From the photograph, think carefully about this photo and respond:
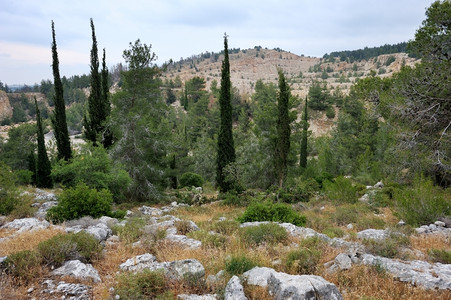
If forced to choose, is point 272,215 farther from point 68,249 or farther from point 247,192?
point 247,192

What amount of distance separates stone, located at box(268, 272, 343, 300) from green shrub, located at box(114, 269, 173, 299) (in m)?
1.74

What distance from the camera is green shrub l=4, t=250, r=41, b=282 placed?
467cm

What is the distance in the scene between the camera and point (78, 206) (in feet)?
→ 31.4

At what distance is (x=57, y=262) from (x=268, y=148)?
20003 mm

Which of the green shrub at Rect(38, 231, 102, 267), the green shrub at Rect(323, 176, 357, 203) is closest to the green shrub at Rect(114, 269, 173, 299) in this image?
the green shrub at Rect(38, 231, 102, 267)

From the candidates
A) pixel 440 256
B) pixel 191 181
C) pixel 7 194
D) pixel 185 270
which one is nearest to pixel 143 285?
pixel 185 270

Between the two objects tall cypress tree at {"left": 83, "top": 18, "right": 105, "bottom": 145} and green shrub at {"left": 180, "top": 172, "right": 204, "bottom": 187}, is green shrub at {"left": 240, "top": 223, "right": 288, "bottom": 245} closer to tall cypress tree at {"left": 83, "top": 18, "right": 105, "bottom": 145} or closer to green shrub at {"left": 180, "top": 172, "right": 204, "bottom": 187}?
green shrub at {"left": 180, "top": 172, "right": 204, "bottom": 187}

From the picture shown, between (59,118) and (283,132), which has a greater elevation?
(59,118)

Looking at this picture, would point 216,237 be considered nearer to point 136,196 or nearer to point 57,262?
point 57,262

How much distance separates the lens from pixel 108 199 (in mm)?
10969

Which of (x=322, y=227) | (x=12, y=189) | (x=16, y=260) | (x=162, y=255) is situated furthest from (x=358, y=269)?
(x=12, y=189)

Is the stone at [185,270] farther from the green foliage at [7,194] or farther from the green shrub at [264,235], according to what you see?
the green foliage at [7,194]

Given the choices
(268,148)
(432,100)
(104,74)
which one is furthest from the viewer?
(104,74)

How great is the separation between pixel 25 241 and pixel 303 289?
240 inches
